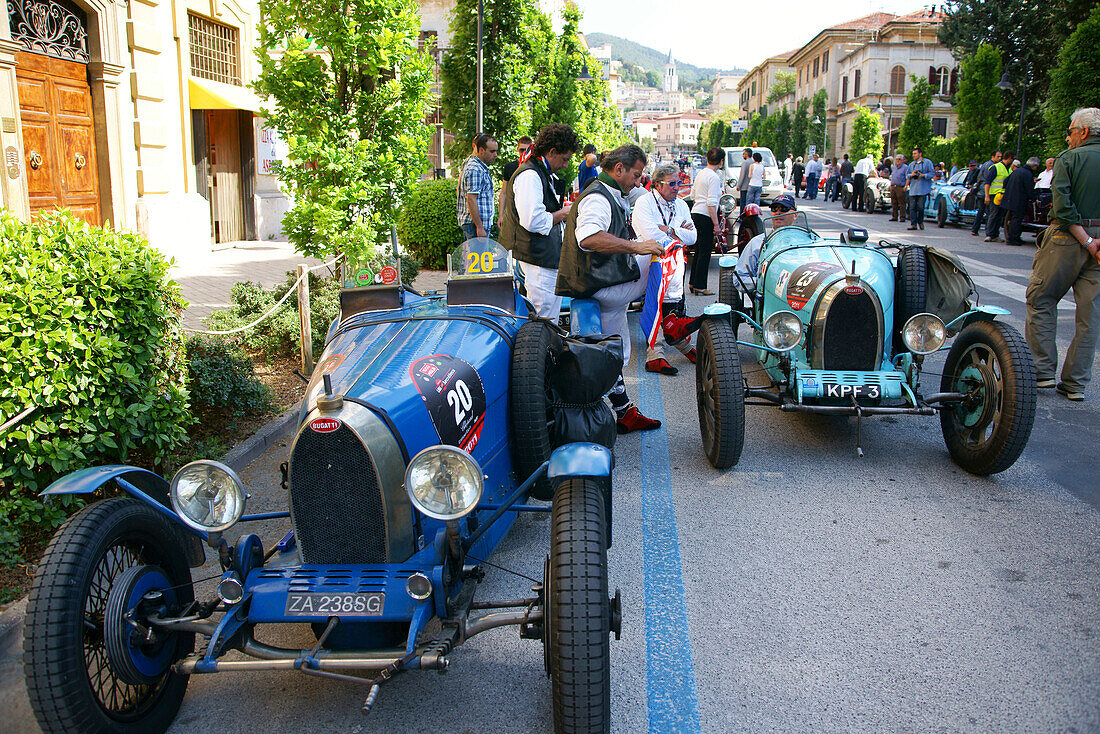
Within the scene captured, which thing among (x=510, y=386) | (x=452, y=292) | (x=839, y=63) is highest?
(x=839, y=63)

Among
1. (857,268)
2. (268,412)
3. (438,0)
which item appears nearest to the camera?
(857,268)

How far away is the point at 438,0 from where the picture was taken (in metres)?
37.8

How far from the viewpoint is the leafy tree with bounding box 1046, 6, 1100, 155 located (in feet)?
61.1

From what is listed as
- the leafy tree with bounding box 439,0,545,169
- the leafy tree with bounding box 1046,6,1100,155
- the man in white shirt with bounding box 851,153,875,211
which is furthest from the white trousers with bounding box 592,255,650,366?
the man in white shirt with bounding box 851,153,875,211

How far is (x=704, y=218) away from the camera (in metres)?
11.0

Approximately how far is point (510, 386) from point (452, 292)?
0.77 meters

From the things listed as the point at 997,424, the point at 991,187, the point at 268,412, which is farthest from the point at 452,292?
the point at 991,187

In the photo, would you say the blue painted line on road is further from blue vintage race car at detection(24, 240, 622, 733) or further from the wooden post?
the wooden post

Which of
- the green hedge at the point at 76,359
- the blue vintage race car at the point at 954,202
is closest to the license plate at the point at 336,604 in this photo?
the green hedge at the point at 76,359

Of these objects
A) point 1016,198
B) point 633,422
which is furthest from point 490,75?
point 633,422

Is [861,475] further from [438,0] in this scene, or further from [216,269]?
[438,0]

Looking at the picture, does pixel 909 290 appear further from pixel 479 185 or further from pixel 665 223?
pixel 479 185

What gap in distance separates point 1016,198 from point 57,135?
58.6 feet

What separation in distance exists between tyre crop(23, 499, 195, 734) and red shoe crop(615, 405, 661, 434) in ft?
12.1
